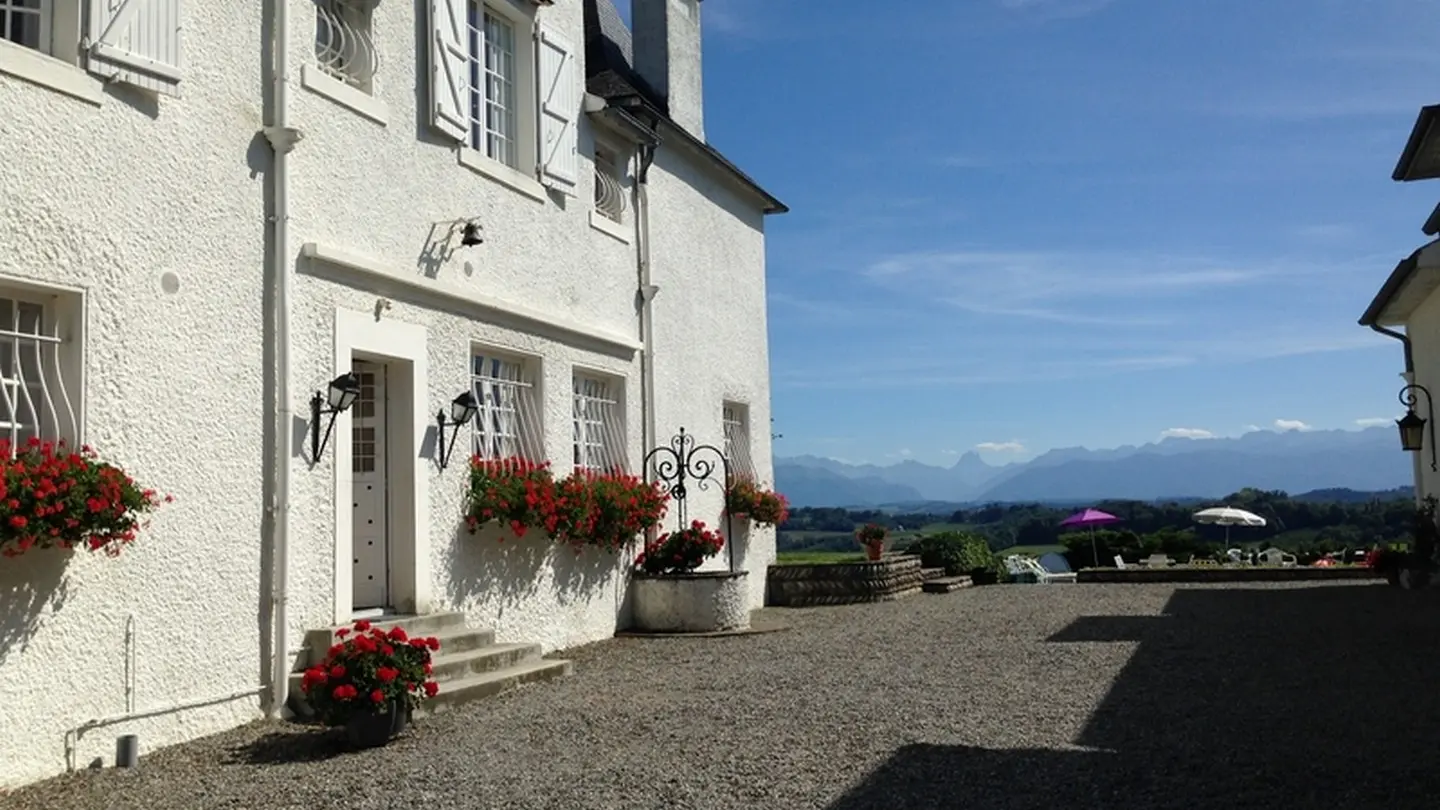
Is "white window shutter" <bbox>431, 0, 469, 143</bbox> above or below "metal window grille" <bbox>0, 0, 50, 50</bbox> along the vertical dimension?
above

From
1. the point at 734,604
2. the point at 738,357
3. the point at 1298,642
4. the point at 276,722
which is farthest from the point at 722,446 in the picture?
the point at 276,722

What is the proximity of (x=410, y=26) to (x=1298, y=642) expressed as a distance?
8914 mm

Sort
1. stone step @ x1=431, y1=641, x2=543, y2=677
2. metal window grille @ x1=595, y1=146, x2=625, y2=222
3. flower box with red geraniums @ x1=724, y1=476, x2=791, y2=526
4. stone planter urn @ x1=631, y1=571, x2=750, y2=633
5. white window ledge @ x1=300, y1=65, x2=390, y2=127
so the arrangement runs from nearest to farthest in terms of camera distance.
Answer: white window ledge @ x1=300, y1=65, x2=390, y2=127, stone step @ x1=431, y1=641, x2=543, y2=677, stone planter urn @ x1=631, y1=571, x2=750, y2=633, metal window grille @ x1=595, y1=146, x2=625, y2=222, flower box with red geraniums @ x1=724, y1=476, x2=791, y2=526

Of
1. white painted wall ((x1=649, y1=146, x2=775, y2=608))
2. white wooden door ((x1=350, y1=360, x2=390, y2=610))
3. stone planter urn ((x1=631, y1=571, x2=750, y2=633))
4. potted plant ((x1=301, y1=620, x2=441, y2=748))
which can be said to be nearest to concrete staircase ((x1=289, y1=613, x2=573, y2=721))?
white wooden door ((x1=350, y1=360, x2=390, y2=610))

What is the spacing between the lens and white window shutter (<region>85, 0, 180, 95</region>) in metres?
6.69

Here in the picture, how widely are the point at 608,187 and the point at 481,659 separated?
570cm

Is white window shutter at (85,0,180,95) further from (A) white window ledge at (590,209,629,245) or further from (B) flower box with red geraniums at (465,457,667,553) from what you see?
(A) white window ledge at (590,209,629,245)

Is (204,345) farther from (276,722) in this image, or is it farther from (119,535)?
(276,722)

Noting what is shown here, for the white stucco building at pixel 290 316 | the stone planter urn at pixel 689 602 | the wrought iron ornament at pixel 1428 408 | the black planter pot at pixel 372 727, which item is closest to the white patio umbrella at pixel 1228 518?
the wrought iron ornament at pixel 1428 408

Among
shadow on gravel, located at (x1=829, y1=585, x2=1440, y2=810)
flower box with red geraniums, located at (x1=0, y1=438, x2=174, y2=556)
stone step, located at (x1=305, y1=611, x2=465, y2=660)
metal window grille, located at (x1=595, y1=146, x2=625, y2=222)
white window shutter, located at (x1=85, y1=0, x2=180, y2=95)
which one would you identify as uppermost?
metal window grille, located at (x1=595, y1=146, x2=625, y2=222)

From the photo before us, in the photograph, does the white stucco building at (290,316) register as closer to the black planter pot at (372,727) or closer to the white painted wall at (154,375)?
the white painted wall at (154,375)

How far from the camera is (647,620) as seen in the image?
12523mm

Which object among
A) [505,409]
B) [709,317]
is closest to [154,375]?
[505,409]

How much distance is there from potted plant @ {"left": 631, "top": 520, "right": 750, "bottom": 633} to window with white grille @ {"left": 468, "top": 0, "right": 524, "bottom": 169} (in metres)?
4.17
